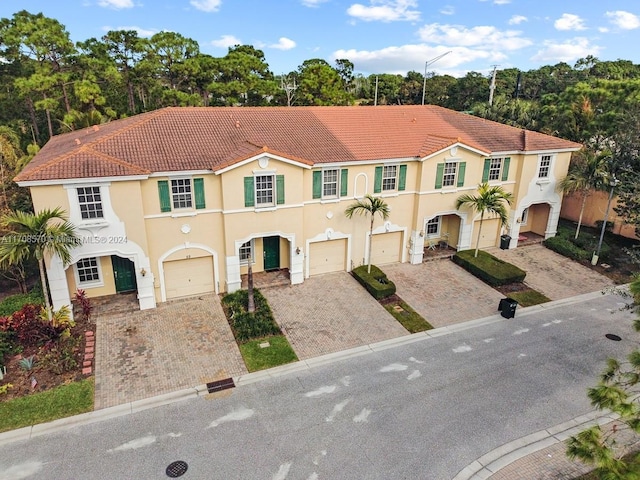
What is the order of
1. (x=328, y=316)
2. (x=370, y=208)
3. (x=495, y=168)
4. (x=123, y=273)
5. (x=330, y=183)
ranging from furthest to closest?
(x=495, y=168) → (x=370, y=208) → (x=330, y=183) → (x=123, y=273) → (x=328, y=316)

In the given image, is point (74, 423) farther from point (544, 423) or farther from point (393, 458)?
point (544, 423)

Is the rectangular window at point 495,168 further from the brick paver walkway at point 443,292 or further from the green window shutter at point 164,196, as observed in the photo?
the green window shutter at point 164,196

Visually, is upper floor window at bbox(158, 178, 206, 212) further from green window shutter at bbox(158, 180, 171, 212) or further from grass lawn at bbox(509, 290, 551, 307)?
grass lawn at bbox(509, 290, 551, 307)

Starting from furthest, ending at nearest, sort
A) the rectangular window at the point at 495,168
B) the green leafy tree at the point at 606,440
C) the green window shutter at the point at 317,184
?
the rectangular window at the point at 495,168 → the green window shutter at the point at 317,184 → the green leafy tree at the point at 606,440

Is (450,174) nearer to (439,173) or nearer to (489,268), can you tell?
(439,173)

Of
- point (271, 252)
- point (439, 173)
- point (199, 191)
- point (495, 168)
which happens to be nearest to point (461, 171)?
point (439, 173)

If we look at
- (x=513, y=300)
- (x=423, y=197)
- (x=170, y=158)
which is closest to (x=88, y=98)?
(x=170, y=158)

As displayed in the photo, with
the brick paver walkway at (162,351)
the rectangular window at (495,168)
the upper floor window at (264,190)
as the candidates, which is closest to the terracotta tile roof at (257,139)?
the rectangular window at (495,168)
